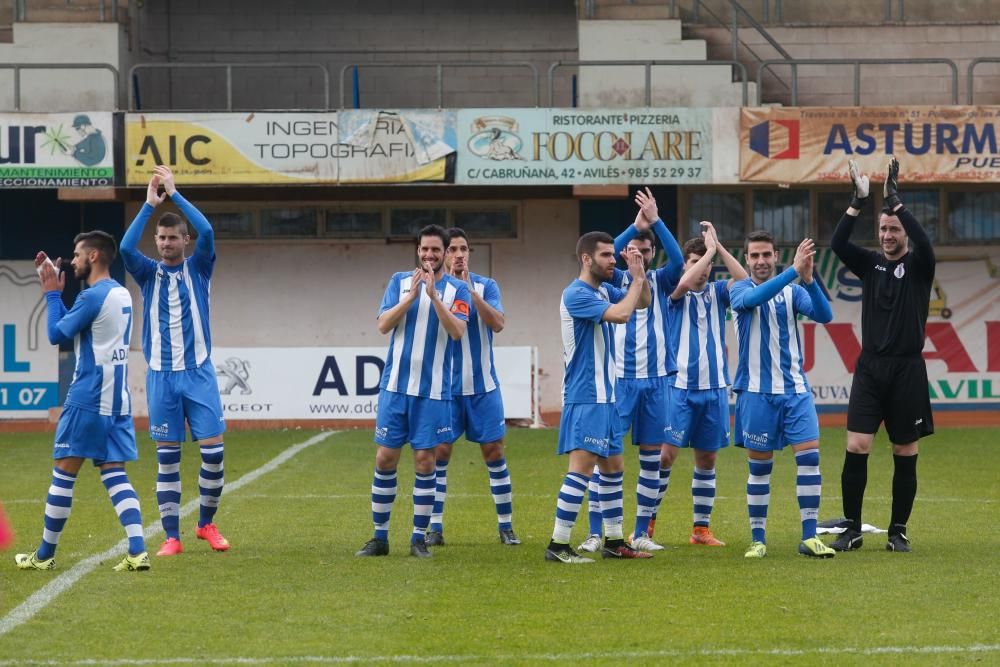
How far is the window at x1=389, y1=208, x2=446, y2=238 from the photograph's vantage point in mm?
22969

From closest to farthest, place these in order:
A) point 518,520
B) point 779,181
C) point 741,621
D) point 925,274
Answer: point 741,621 → point 925,274 → point 518,520 → point 779,181

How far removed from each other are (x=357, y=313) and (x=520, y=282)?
2562 millimetres

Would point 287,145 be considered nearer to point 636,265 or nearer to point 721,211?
point 721,211

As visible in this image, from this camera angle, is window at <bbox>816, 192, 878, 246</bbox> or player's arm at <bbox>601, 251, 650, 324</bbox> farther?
window at <bbox>816, 192, 878, 246</bbox>

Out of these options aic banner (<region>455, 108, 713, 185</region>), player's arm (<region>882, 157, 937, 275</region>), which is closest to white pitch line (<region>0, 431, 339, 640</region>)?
player's arm (<region>882, 157, 937, 275</region>)

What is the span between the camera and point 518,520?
1170cm

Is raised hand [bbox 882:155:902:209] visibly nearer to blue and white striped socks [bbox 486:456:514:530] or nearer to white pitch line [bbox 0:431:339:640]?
blue and white striped socks [bbox 486:456:514:530]

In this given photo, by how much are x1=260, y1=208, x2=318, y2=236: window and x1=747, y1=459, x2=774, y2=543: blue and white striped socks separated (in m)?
14.3

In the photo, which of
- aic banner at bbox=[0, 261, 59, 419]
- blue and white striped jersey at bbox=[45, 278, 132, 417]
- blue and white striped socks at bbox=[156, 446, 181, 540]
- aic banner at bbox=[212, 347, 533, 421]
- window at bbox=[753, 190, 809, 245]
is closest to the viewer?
blue and white striped jersey at bbox=[45, 278, 132, 417]

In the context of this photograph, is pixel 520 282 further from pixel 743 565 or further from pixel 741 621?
pixel 741 621

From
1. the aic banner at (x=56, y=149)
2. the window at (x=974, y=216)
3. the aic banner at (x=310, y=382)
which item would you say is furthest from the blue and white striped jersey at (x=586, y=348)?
the window at (x=974, y=216)

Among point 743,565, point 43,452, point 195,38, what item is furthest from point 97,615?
point 195,38

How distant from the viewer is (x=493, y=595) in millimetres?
8133

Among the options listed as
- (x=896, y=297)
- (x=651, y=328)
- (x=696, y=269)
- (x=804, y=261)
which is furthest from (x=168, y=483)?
(x=896, y=297)
